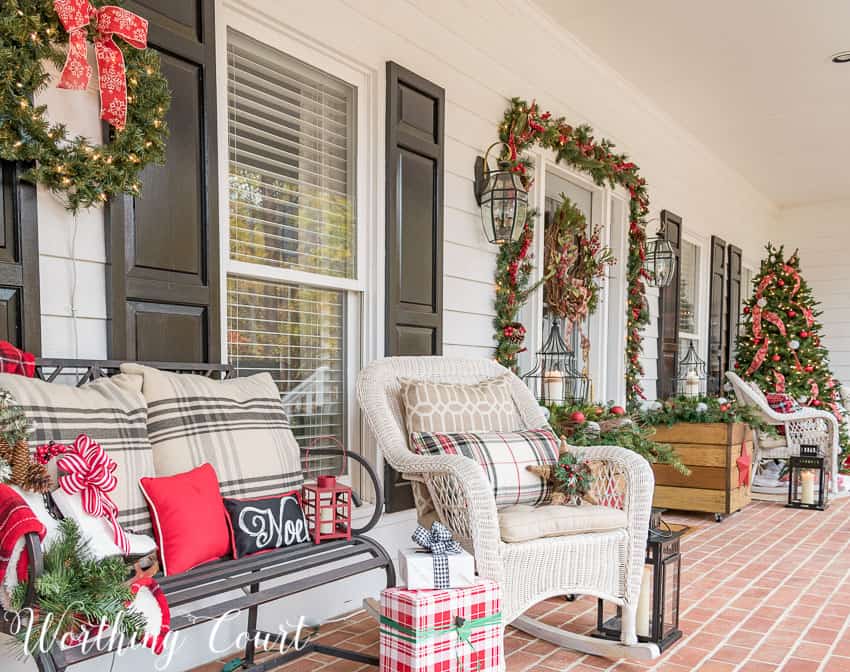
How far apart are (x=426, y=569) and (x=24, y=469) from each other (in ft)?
3.25

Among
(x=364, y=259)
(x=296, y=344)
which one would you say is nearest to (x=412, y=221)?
(x=364, y=259)

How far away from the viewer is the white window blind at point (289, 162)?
8.63 ft

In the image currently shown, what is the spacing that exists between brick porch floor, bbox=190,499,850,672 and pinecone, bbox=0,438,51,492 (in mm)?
1184

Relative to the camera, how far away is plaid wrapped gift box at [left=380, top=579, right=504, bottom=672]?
1.80 meters

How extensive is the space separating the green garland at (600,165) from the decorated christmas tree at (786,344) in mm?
2077

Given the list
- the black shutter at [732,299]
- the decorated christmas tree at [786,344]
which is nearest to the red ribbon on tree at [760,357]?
the decorated christmas tree at [786,344]

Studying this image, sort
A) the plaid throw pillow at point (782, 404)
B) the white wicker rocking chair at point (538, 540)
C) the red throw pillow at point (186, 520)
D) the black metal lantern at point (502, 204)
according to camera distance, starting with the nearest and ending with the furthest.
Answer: the red throw pillow at point (186, 520)
the white wicker rocking chair at point (538, 540)
the black metal lantern at point (502, 204)
the plaid throw pillow at point (782, 404)

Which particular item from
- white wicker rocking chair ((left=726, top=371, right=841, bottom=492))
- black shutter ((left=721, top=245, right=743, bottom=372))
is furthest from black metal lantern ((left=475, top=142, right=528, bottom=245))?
black shutter ((left=721, top=245, right=743, bottom=372))

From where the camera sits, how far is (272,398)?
7.24 ft

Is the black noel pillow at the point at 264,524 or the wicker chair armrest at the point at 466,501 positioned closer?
the black noel pillow at the point at 264,524

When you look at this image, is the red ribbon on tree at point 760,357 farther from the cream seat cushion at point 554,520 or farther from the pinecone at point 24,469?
the pinecone at point 24,469

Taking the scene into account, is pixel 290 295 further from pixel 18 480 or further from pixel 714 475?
pixel 714 475

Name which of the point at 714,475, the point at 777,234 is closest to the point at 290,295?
the point at 714,475

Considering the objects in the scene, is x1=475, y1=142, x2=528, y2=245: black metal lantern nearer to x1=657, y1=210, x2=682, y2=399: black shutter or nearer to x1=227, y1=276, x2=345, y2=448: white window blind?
x1=227, y1=276, x2=345, y2=448: white window blind
